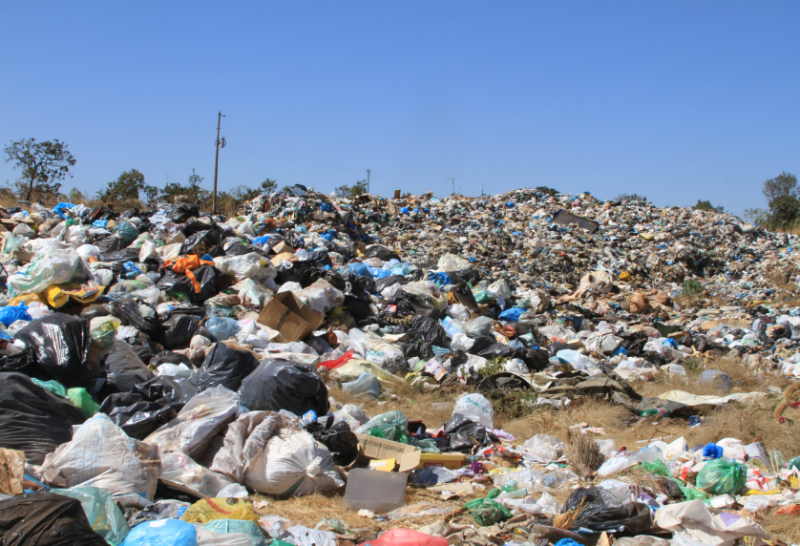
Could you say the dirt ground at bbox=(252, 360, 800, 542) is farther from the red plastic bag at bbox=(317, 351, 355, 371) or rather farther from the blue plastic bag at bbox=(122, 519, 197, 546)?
the blue plastic bag at bbox=(122, 519, 197, 546)

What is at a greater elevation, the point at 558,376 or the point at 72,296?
the point at 72,296

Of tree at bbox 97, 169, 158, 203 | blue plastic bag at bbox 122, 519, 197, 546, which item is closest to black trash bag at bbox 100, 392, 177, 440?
blue plastic bag at bbox 122, 519, 197, 546

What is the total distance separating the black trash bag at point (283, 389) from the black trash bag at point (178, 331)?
5.32 ft

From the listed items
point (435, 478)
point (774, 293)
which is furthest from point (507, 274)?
point (435, 478)

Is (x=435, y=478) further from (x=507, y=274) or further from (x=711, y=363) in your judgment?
(x=507, y=274)

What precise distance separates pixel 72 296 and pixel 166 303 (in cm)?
89

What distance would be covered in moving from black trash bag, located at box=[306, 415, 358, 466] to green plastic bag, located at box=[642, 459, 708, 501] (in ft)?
5.80

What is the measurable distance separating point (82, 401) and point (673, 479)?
136 inches

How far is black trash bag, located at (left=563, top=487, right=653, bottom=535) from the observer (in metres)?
2.52

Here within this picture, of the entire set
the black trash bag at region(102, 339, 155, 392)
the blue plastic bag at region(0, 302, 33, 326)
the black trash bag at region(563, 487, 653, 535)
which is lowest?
the black trash bag at region(563, 487, 653, 535)

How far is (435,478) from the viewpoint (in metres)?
3.37

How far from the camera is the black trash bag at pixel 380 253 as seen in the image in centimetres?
931

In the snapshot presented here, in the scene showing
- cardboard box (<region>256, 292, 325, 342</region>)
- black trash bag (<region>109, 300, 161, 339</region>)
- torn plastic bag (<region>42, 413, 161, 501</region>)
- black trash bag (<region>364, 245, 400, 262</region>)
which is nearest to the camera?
torn plastic bag (<region>42, 413, 161, 501</region>)

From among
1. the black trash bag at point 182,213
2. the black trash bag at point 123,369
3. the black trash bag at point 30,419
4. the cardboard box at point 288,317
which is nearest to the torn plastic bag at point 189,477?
the black trash bag at point 30,419
